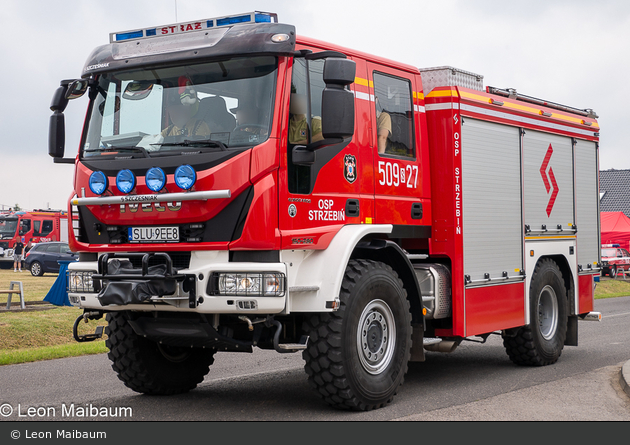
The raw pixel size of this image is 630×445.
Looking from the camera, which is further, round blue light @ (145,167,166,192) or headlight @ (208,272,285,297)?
round blue light @ (145,167,166,192)

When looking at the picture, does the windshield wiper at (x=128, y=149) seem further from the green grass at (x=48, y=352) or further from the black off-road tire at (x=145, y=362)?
the green grass at (x=48, y=352)

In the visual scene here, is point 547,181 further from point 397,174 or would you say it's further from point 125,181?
point 125,181

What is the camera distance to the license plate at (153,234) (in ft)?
21.0

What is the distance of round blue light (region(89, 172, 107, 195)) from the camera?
21.6 feet

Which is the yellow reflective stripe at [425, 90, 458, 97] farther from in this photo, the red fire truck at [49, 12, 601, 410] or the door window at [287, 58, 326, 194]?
the door window at [287, 58, 326, 194]

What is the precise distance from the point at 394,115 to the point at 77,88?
305cm

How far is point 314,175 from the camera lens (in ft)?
21.6

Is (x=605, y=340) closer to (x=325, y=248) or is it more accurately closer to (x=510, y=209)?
(x=510, y=209)

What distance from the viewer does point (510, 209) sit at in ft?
29.9

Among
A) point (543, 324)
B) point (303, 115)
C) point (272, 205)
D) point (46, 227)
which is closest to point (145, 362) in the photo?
point (272, 205)

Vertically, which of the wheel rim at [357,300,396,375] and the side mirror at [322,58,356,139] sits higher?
the side mirror at [322,58,356,139]

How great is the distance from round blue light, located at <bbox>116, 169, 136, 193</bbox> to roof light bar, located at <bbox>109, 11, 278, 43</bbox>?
134 cm

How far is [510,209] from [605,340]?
4545mm

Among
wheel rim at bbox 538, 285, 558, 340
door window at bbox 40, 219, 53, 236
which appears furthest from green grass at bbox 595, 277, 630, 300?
door window at bbox 40, 219, 53, 236
